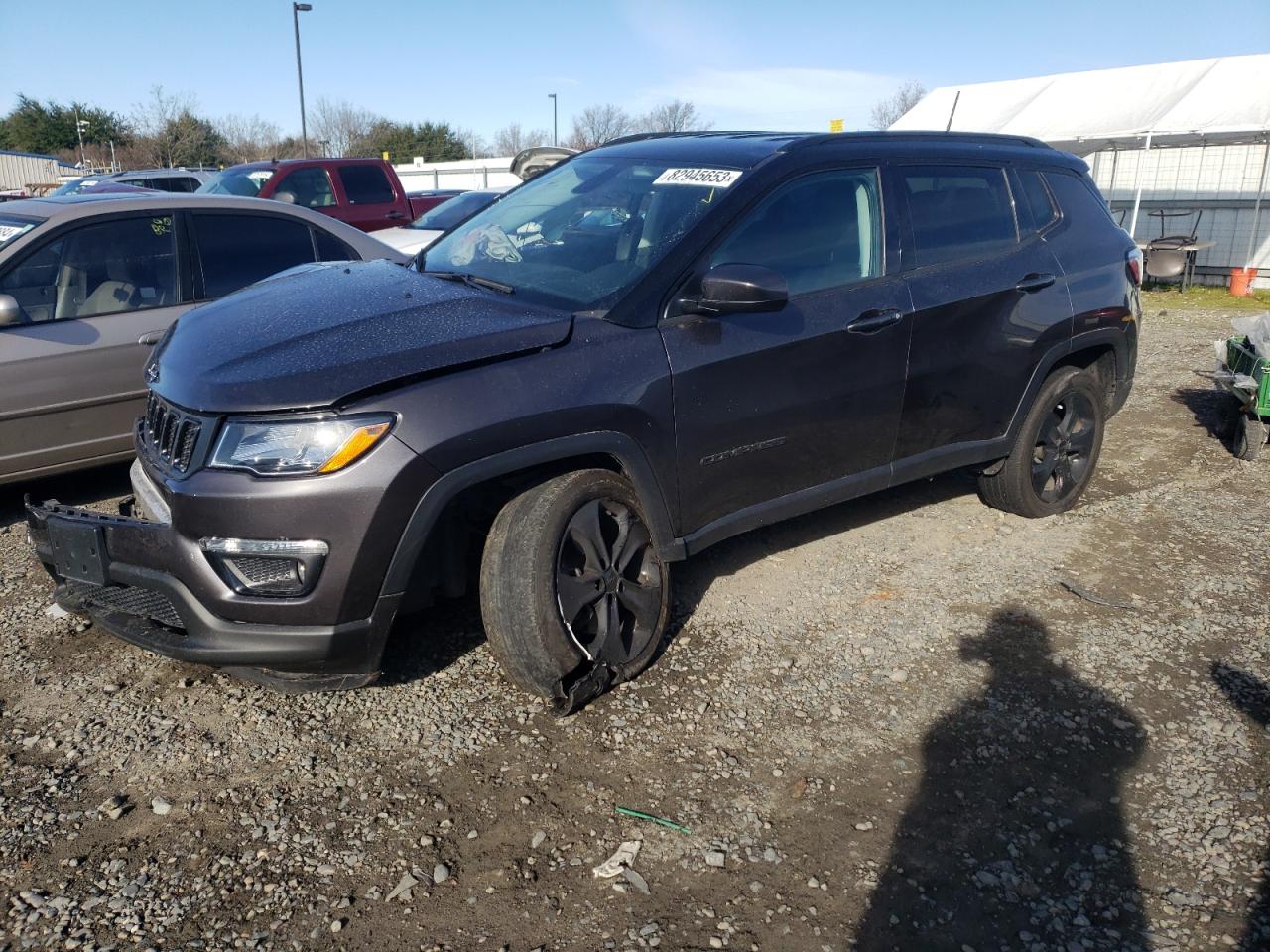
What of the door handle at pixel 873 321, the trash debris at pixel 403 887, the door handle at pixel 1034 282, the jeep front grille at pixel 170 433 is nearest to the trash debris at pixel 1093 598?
the door handle at pixel 1034 282

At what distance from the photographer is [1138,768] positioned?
322 centimetres

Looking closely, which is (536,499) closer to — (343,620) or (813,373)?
(343,620)

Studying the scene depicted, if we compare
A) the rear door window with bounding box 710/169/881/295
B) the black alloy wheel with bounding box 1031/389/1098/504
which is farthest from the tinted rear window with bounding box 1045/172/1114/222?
the rear door window with bounding box 710/169/881/295

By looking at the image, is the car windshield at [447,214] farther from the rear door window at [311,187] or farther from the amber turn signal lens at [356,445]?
the amber turn signal lens at [356,445]

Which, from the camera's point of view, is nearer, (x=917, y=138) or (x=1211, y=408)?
(x=917, y=138)

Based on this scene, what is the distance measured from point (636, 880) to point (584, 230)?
7.90 ft

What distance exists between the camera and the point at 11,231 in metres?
5.08

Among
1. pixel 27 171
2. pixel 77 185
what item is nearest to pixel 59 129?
pixel 27 171

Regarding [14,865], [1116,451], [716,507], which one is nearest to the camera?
[14,865]

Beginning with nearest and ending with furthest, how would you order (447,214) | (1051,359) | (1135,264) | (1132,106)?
1. (1051,359)
2. (1135,264)
3. (447,214)
4. (1132,106)

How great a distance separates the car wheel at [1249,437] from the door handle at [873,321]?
3.64 meters

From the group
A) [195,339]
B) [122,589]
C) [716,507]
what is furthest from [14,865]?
[716,507]

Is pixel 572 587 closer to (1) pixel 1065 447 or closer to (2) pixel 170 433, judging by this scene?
(2) pixel 170 433

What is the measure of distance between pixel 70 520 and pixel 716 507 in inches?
85.3
